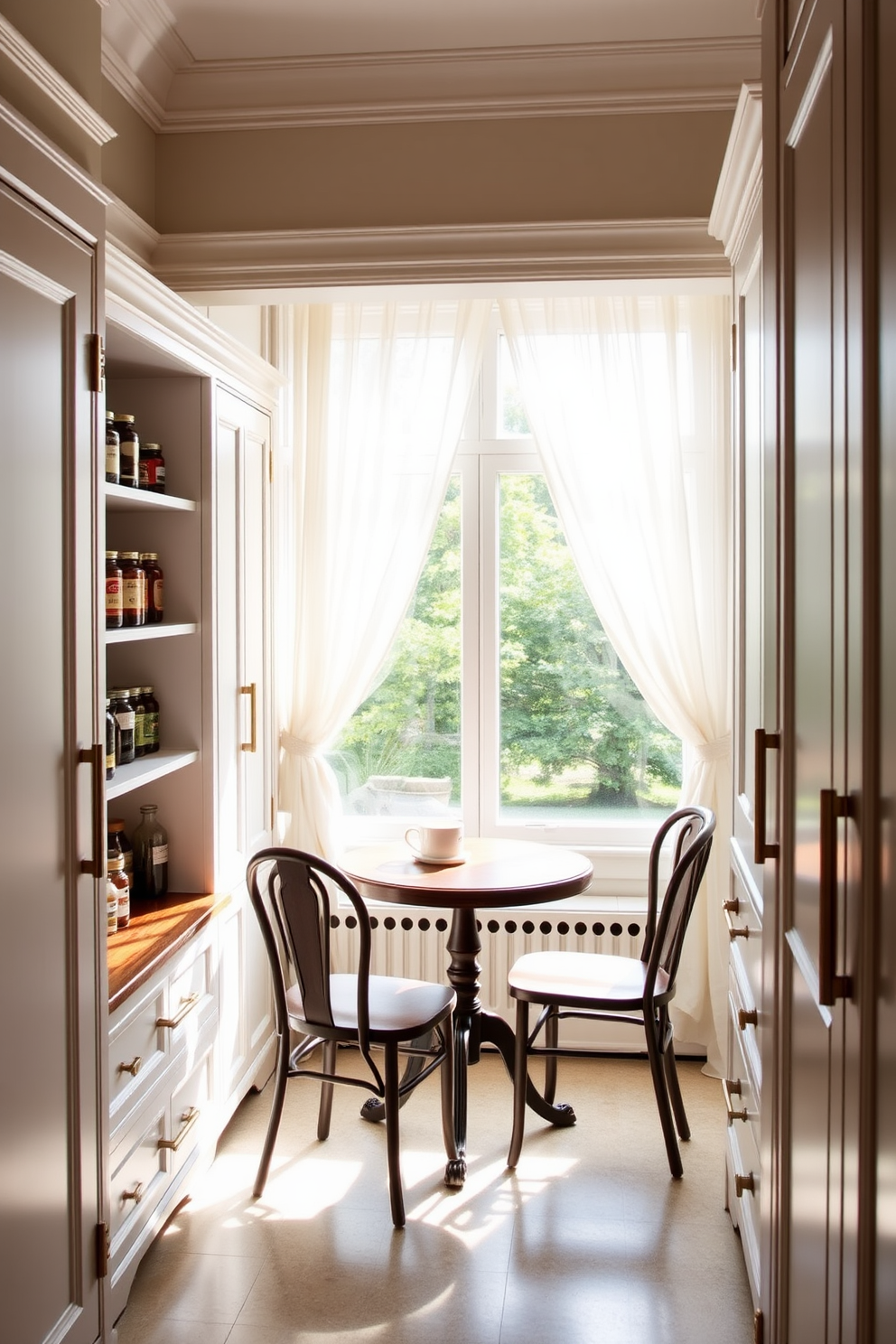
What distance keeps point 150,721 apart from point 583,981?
1404mm

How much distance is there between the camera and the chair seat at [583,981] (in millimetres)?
3076

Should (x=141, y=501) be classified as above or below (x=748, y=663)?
above

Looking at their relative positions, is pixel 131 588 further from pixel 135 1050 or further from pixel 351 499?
pixel 351 499

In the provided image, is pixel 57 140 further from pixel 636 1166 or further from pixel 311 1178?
pixel 636 1166

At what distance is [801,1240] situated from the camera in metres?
1.37

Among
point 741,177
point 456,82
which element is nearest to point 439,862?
point 741,177

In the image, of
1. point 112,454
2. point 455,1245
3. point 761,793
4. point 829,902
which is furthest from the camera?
point 455,1245

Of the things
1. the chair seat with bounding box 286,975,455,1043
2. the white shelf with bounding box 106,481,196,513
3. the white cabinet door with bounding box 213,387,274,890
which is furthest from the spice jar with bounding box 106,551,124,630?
the chair seat with bounding box 286,975,455,1043

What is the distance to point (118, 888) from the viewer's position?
270cm

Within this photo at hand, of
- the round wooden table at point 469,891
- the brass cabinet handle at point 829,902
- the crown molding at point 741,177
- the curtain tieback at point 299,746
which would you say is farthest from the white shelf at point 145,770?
the crown molding at point 741,177

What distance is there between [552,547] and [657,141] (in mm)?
1571

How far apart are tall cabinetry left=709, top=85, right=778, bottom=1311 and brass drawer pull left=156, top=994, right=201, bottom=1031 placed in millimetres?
1277

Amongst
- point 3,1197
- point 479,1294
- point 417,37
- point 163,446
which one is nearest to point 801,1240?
point 3,1197

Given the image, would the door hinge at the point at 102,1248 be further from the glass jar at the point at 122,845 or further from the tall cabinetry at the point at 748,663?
the tall cabinetry at the point at 748,663
